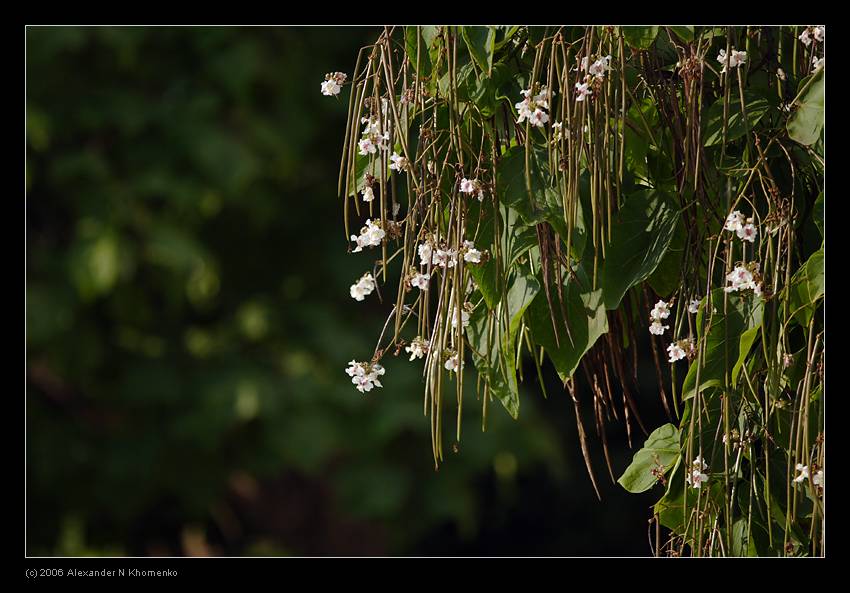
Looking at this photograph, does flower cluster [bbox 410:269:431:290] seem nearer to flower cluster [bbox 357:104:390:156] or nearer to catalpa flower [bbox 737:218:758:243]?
flower cluster [bbox 357:104:390:156]

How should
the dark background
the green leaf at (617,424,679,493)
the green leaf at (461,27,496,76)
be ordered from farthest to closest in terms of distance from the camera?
the dark background → the green leaf at (617,424,679,493) → the green leaf at (461,27,496,76)

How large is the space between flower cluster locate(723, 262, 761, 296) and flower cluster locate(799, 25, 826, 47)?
0.15m

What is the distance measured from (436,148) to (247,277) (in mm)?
1704

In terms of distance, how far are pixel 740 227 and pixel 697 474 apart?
15 cm

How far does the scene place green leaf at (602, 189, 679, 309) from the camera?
1.87ft

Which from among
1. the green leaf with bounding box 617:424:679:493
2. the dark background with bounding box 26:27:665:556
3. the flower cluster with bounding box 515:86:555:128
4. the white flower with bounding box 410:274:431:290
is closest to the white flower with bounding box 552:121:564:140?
the flower cluster with bounding box 515:86:555:128

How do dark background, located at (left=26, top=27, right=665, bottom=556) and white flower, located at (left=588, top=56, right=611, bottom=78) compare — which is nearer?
white flower, located at (left=588, top=56, right=611, bottom=78)

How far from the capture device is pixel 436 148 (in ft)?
2.01

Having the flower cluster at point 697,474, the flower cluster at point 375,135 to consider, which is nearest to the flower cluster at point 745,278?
the flower cluster at point 697,474

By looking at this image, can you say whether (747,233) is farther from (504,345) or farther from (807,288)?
(504,345)
